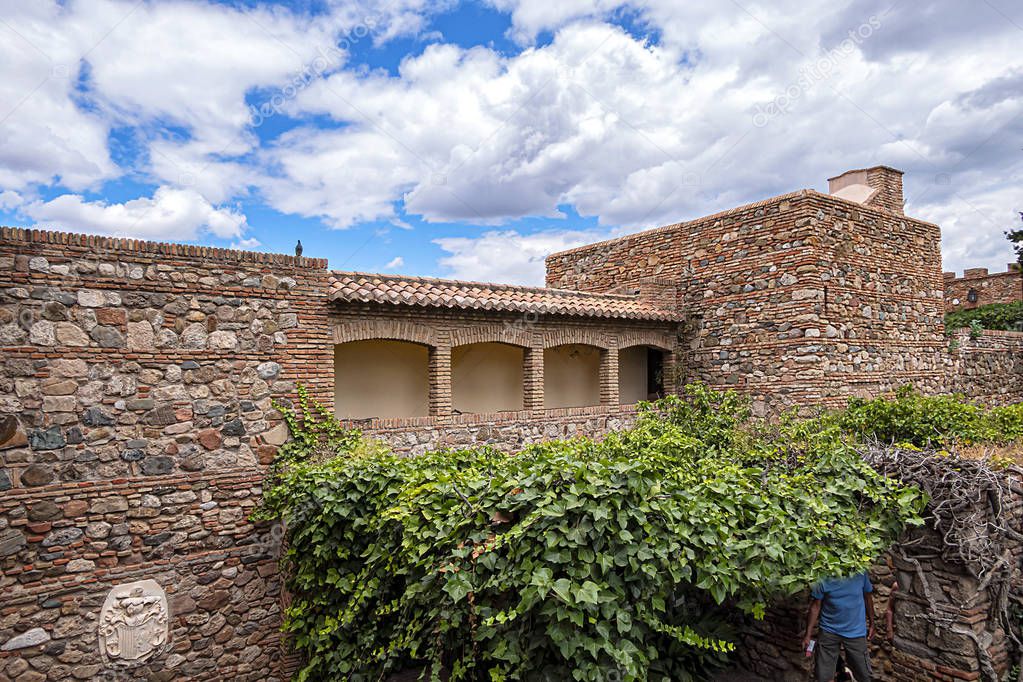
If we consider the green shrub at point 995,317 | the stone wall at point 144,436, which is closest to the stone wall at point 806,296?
the stone wall at point 144,436

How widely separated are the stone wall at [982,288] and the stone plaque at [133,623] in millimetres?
24151

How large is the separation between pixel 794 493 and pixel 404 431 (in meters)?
5.06

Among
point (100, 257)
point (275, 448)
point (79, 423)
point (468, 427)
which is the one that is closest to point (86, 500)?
point (79, 423)

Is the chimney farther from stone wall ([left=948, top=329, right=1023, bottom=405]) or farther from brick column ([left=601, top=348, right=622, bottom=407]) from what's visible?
brick column ([left=601, top=348, right=622, bottom=407])

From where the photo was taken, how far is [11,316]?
578cm

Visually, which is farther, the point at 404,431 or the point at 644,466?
the point at 404,431

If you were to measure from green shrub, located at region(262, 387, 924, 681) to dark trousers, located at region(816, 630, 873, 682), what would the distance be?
2.39 ft

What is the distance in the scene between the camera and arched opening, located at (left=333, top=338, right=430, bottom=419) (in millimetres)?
8883

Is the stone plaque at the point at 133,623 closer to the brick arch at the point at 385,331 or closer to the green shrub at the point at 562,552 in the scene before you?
the green shrub at the point at 562,552

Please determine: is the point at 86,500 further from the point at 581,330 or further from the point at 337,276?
the point at 581,330

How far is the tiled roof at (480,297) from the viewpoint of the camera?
786 cm

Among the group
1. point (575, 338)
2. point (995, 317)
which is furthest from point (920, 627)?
point (995, 317)

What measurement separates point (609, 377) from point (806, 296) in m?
3.39

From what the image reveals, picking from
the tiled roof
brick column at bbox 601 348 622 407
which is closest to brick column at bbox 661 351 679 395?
the tiled roof
